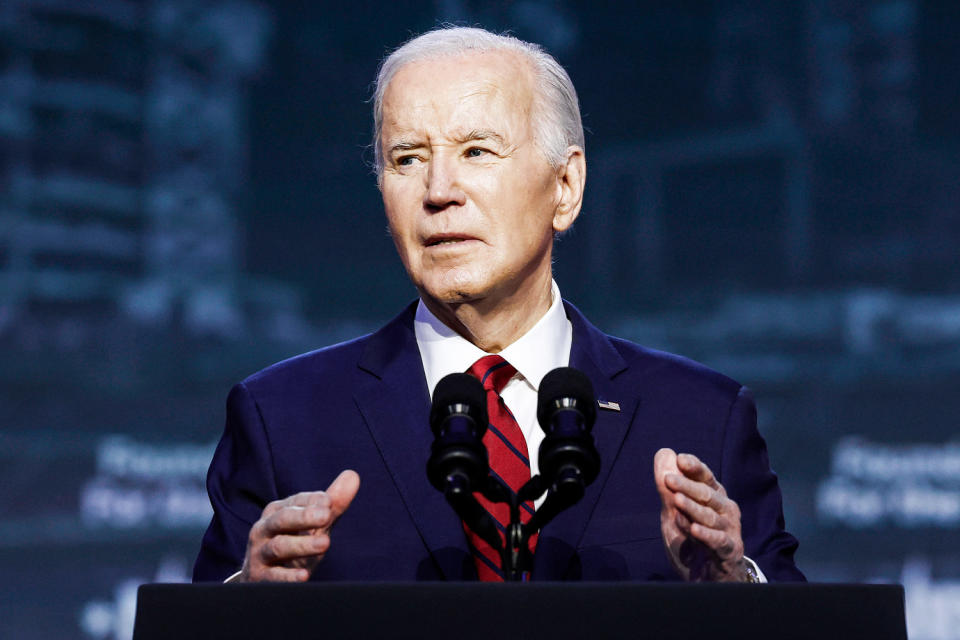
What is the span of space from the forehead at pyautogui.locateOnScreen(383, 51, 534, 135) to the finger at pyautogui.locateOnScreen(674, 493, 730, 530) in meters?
0.82

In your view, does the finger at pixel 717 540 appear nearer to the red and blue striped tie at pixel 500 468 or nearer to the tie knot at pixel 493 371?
the red and blue striped tie at pixel 500 468

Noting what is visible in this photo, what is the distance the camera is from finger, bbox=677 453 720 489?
135cm

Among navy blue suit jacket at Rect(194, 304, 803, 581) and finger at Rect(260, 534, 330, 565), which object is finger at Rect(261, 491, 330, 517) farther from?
navy blue suit jacket at Rect(194, 304, 803, 581)

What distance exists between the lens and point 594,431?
193cm

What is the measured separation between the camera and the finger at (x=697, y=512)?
4.46 ft

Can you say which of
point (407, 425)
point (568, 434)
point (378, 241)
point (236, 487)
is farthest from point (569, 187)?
point (378, 241)

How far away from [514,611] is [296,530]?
331mm

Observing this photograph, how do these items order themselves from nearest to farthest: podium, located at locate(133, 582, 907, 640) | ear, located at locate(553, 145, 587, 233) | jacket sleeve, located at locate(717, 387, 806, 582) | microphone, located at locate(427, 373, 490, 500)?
podium, located at locate(133, 582, 907, 640), microphone, located at locate(427, 373, 490, 500), jacket sleeve, located at locate(717, 387, 806, 582), ear, located at locate(553, 145, 587, 233)

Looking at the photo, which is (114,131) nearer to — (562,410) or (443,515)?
(443,515)

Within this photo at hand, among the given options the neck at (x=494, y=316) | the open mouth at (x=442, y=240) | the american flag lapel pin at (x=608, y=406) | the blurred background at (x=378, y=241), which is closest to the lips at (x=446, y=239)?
the open mouth at (x=442, y=240)

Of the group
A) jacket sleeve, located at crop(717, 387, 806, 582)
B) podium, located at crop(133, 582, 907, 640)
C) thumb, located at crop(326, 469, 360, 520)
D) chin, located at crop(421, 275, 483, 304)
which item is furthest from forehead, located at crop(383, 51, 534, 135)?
podium, located at crop(133, 582, 907, 640)

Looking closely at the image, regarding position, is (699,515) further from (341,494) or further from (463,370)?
(463,370)

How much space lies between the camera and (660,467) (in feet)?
4.50

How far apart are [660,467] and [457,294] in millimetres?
614
